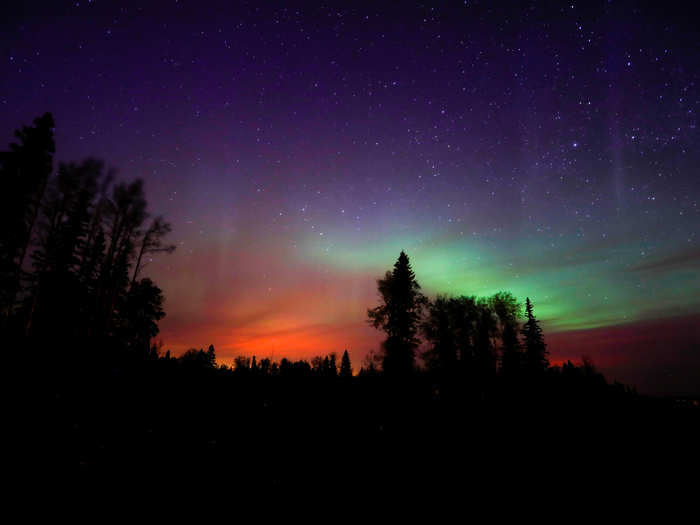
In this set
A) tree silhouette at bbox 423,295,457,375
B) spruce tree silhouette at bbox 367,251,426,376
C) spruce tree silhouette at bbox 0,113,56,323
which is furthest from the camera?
tree silhouette at bbox 423,295,457,375

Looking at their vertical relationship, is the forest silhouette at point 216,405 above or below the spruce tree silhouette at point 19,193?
below

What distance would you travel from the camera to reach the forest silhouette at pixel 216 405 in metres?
8.40

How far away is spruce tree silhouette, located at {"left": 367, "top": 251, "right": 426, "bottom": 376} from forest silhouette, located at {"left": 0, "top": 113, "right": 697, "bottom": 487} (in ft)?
0.53

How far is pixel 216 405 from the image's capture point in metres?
12.3

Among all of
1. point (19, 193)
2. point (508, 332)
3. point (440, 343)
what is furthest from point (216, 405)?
point (508, 332)

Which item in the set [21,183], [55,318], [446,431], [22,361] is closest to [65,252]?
[55,318]

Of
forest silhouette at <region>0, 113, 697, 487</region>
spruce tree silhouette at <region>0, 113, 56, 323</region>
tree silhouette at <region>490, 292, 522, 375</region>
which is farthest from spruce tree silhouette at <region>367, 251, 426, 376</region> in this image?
spruce tree silhouette at <region>0, 113, 56, 323</region>

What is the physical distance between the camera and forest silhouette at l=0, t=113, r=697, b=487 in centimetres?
840

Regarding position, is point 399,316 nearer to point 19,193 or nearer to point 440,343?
point 440,343

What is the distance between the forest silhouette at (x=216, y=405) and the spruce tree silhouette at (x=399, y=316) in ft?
0.53

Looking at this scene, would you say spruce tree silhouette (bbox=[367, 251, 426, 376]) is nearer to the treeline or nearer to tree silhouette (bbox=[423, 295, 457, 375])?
tree silhouette (bbox=[423, 295, 457, 375])

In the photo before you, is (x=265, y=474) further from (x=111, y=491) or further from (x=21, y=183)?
(x=21, y=183)

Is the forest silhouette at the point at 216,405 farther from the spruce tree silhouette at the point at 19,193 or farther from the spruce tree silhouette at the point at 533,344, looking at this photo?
the spruce tree silhouette at the point at 533,344

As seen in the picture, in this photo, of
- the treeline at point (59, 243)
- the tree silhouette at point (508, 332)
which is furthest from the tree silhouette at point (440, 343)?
the treeline at point (59, 243)
